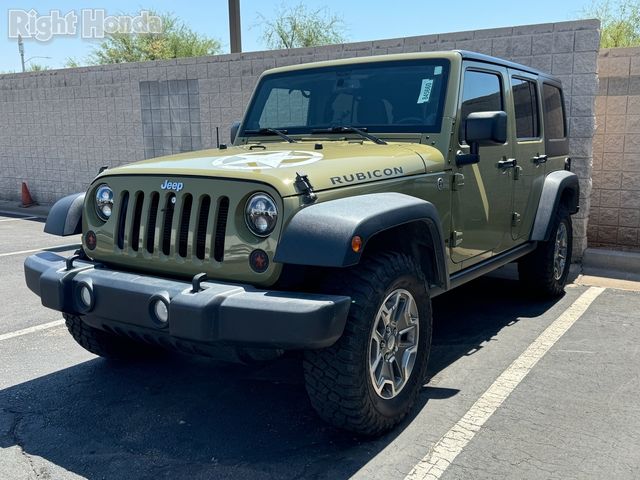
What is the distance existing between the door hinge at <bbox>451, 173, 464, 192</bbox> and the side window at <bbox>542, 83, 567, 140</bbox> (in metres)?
1.83

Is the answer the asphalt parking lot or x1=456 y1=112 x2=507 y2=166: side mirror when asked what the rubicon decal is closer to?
x1=456 y1=112 x2=507 y2=166: side mirror

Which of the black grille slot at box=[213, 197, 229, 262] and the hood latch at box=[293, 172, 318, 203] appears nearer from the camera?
the hood latch at box=[293, 172, 318, 203]

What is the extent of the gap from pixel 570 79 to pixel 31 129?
33.4 feet

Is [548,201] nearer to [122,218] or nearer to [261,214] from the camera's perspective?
[261,214]

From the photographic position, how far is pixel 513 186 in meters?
4.73

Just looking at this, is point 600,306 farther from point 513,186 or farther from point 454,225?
point 454,225

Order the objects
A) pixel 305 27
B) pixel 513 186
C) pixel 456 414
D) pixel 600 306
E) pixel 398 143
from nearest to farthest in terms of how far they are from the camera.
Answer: pixel 456 414 → pixel 398 143 → pixel 513 186 → pixel 600 306 → pixel 305 27

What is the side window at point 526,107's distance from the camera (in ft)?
16.0

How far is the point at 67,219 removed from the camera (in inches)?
143

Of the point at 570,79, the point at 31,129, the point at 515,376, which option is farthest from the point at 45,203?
the point at 515,376

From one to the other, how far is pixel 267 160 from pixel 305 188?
0.52 metres

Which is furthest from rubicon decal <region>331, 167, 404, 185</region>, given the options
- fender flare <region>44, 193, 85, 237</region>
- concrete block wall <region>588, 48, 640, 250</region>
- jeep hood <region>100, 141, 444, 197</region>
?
concrete block wall <region>588, 48, 640, 250</region>

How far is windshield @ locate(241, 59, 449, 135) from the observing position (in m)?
4.01

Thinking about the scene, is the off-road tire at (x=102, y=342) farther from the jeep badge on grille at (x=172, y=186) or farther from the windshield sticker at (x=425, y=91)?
the windshield sticker at (x=425, y=91)
